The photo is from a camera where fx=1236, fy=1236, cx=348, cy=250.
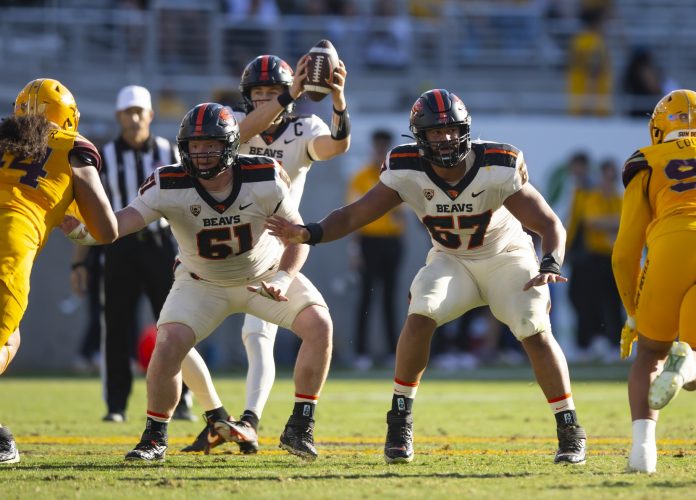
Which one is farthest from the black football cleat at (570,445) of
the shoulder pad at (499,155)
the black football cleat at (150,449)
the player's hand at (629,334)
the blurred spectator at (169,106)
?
the blurred spectator at (169,106)

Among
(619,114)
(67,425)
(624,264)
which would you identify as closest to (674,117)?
(624,264)

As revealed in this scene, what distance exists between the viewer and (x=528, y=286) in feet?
19.5

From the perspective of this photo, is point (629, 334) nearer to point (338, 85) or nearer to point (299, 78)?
point (338, 85)

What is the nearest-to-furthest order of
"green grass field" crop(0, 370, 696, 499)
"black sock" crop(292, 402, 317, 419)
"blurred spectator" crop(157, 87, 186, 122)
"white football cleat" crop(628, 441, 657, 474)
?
"green grass field" crop(0, 370, 696, 499) < "white football cleat" crop(628, 441, 657, 474) < "black sock" crop(292, 402, 317, 419) < "blurred spectator" crop(157, 87, 186, 122)

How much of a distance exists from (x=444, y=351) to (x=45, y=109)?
9173 mm

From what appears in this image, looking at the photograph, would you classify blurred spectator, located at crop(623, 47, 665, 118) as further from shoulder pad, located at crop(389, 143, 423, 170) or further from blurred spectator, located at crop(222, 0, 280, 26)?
shoulder pad, located at crop(389, 143, 423, 170)

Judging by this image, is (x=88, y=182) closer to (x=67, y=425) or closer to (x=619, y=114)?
(x=67, y=425)


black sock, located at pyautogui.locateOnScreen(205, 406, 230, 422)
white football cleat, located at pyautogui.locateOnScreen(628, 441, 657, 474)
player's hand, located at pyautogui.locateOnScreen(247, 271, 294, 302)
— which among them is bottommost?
white football cleat, located at pyautogui.locateOnScreen(628, 441, 657, 474)

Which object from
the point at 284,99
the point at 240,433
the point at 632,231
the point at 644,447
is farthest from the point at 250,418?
the point at 632,231

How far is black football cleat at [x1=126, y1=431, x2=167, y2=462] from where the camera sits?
6.15m

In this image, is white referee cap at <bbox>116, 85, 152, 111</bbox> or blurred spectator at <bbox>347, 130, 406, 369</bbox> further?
blurred spectator at <bbox>347, 130, 406, 369</bbox>

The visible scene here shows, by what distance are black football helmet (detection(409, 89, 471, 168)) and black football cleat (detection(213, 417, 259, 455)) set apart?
1.74 meters

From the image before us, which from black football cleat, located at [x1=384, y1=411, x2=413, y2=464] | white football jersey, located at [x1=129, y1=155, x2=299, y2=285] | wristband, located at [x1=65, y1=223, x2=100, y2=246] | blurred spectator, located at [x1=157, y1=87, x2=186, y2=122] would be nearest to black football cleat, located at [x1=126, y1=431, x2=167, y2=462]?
white football jersey, located at [x1=129, y1=155, x2=299, y2=285]

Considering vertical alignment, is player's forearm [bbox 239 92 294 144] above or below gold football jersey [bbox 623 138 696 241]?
above
